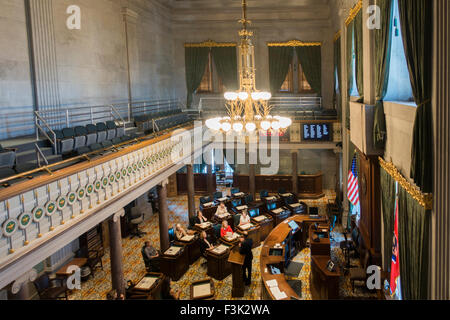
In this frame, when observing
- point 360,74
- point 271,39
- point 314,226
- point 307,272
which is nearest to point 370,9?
point 360,74

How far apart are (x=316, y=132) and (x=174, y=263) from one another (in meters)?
9.46

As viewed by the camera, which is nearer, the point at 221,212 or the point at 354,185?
the point at 354,185

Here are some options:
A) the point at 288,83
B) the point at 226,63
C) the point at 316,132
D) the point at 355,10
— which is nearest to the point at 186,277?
the point at 355,10

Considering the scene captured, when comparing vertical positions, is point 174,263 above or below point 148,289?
below

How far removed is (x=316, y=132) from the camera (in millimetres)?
17016

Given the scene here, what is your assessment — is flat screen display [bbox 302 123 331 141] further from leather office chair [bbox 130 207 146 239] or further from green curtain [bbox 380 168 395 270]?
green curtain [bbox 380 168 395 270]

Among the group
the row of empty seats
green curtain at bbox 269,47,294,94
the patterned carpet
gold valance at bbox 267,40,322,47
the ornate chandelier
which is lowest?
the patterned carpet

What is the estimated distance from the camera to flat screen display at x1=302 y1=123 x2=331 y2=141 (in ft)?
55.3

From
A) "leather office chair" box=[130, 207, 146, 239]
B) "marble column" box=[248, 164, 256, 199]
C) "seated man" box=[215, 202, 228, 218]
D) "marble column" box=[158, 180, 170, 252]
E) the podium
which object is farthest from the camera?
"marble column" box=[248, 164, 256, 199]

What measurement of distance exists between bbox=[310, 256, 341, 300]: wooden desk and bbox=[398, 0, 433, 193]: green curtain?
405 centimetres

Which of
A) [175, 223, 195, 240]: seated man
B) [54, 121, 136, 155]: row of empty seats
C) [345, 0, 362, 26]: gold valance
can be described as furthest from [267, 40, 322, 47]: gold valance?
[54, 121, 136, 155]: row of empty seats

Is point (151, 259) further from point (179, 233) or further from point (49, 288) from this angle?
point (49, 288)
